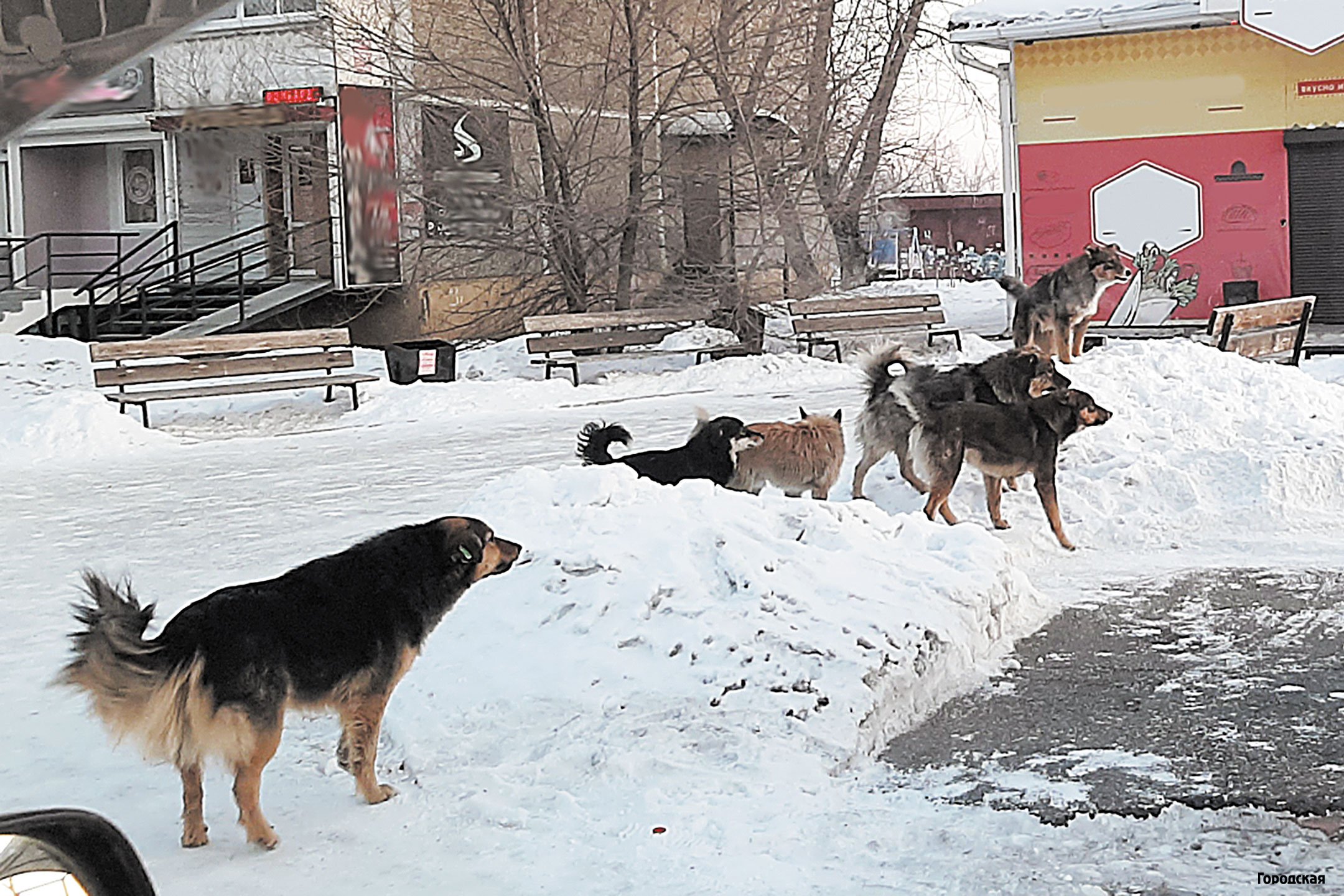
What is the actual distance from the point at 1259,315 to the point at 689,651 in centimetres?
1205

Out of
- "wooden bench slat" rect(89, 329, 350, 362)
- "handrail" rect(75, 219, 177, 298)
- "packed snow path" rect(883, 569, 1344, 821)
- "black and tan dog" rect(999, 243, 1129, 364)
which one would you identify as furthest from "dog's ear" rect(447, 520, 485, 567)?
"handrail" rect(75, 219, 177, 298)

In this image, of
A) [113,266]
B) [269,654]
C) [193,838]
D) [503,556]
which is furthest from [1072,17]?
[193,838]

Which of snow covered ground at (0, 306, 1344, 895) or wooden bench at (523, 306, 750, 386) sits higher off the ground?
wooden bench at (523, 306, 750, 386)

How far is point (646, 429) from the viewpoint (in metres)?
15.5

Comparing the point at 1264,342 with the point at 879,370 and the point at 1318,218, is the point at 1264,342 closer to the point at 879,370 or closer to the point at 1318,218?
the point at 1318,218

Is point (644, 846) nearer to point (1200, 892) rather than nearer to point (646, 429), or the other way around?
point (1200, 892)

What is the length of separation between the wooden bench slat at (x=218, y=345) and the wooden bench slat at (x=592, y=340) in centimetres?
296

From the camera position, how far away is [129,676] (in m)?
4.62

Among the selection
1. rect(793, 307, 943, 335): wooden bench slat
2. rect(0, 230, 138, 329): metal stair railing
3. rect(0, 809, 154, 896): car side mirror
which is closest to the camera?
rect(0, 809, 154, 896): car side mirror

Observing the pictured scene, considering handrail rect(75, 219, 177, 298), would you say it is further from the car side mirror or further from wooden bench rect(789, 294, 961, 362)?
the car side mirror

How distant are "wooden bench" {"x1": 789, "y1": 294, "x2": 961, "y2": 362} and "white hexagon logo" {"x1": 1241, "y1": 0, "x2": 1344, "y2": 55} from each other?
18.7 ft

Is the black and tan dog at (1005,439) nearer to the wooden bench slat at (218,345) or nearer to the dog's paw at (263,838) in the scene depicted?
the dog's paw at (263,838)

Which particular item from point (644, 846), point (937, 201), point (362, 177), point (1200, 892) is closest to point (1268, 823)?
point (1200, 892)

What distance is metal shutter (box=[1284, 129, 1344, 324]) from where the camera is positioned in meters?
22.1
